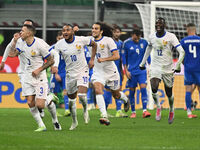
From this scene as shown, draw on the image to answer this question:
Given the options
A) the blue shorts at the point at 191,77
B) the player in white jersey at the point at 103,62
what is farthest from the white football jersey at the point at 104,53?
the blue shorts at the point at 191,77

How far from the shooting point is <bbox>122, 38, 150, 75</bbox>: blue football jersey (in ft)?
52.2

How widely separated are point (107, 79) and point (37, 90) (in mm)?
2023

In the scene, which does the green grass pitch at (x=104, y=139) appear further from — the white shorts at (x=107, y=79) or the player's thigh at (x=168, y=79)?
the player's thigh at (x=168, y=79)

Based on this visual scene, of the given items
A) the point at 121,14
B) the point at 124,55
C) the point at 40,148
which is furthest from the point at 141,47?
the point at 121,14

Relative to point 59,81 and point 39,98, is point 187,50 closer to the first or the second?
point 59,81

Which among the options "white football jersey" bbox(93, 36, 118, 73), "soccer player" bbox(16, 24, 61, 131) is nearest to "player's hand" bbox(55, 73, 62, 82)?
"white football jersey" bbox(93, 36, 118, 73)

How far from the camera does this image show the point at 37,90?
35.8 feet

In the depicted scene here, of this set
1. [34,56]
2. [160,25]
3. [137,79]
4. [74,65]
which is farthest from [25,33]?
[137,79]

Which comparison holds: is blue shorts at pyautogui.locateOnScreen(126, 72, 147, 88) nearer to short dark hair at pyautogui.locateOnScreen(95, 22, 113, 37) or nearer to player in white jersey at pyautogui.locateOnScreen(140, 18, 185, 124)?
player in white jersey at pyautogui.locateOnScreen(140, 18, 185, 124)

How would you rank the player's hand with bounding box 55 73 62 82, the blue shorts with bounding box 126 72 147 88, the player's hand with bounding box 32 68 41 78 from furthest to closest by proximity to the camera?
1. the player's hand with bounding box 55 73 62 82
2. the blue shorts with bounding box 126 72 147 88
3. the player's hand with bounding box 32 68 41 78

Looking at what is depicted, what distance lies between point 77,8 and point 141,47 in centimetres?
1396

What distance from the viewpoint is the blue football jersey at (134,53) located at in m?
15.9

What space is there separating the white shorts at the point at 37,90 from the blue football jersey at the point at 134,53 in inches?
206

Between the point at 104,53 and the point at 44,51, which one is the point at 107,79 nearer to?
the point at 104,53
